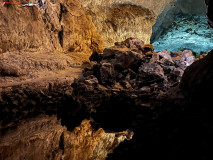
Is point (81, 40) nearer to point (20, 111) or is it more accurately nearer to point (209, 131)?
point (20, 111)

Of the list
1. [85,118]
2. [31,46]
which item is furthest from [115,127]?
[31,46]

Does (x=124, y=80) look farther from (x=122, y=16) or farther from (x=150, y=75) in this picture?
(x=122, y=16)

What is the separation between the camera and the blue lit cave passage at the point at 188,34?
9.72m

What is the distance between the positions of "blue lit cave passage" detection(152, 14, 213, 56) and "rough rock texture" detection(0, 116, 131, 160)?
403 inches

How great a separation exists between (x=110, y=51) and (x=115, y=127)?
2.99 m

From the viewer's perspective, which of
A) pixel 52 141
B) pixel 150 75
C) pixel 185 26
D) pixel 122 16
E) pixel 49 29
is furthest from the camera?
pixel 185 26

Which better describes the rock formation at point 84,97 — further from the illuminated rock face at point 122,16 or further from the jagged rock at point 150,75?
the illuminated rock face at point 122,16

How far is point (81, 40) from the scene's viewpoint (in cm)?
634

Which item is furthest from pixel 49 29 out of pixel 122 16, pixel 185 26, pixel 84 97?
pixel 185 26

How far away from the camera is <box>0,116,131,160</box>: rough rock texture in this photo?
2.09 m

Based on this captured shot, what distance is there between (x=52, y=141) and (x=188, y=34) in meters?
11.2

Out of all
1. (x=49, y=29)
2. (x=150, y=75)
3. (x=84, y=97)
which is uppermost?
(x=49, y=29)

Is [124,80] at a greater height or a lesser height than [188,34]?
lesser

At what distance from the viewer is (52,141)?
8.00 feet
